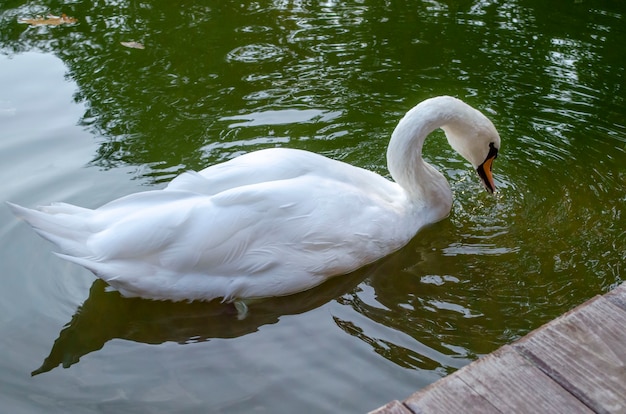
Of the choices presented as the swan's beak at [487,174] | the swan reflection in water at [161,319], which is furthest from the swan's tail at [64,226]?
the swan's beak at [487,174]

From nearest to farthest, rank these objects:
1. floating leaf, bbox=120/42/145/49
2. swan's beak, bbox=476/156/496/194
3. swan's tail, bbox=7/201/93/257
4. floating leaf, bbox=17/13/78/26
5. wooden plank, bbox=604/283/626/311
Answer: wooden plank, bbox=604/283/626/311, swan's tail, bbox=7/201/93/257, swan's beak, bbox=476/156/496/194, floating leaf, bbox=120/42/145/49, floating leaf, bbox=17/13/78/26

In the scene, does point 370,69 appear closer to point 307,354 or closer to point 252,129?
point 252,129

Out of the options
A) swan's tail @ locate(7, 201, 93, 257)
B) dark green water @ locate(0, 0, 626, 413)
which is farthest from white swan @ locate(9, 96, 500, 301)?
dark green water @ locate(0, 0, 626, 413)

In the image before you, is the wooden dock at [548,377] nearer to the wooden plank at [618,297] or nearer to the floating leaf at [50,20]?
the wooden plank at [618,297]

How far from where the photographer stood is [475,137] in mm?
5090

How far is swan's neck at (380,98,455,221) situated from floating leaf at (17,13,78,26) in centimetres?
476

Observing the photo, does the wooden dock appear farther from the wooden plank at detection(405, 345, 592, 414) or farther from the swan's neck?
the swan's neck

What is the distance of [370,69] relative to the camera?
720 centimetres

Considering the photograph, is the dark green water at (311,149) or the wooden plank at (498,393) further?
the dark green water at (311,149)

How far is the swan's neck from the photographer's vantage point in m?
4.91

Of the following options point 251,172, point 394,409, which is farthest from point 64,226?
point 394,409

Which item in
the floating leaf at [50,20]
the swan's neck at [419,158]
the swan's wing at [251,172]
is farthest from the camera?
the floating leaf at [50,20]

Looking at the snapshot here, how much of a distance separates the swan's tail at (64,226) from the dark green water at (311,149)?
47 centimetres

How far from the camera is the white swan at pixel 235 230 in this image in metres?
4.15
